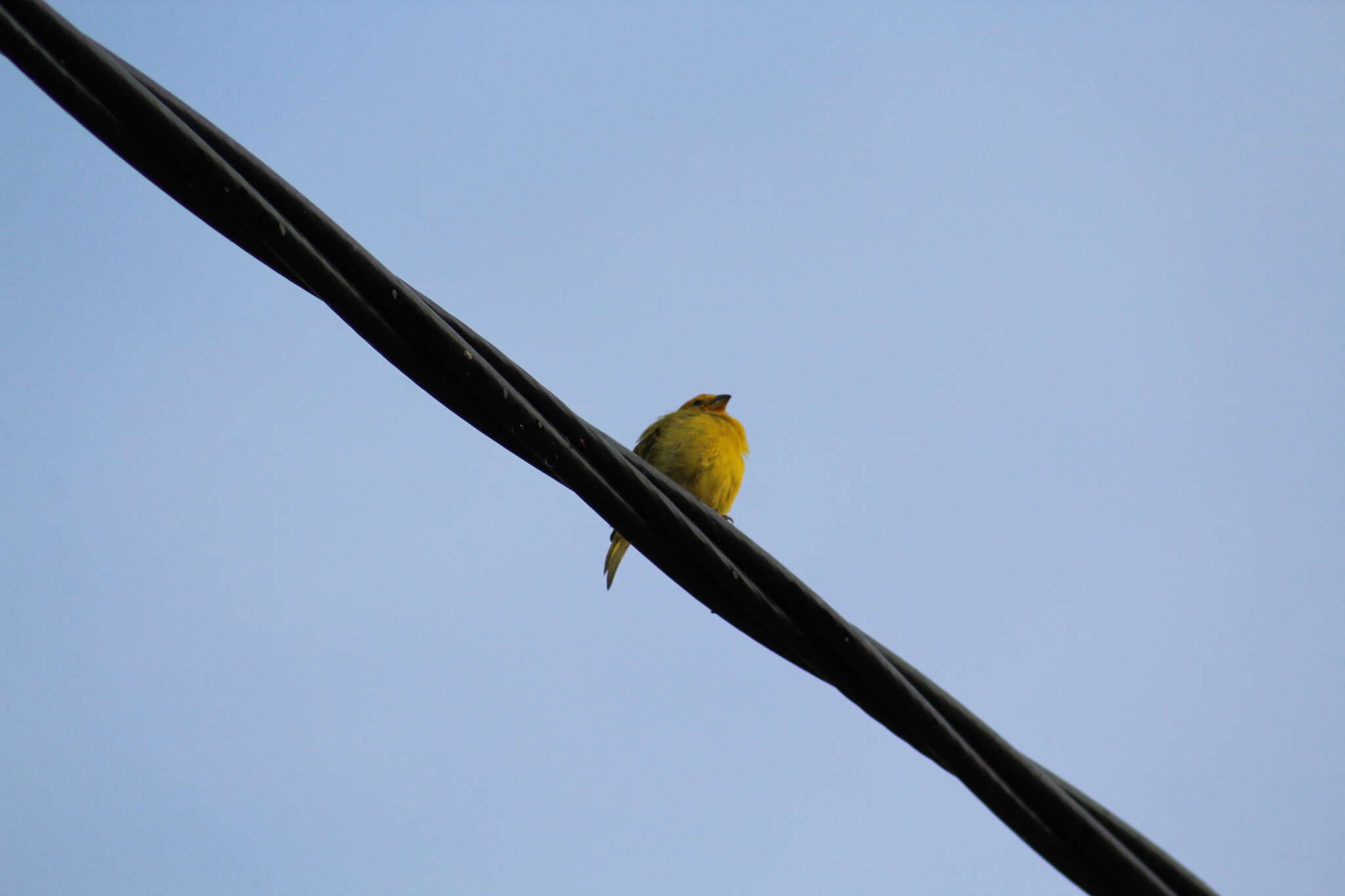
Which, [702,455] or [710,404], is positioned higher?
[710,404]

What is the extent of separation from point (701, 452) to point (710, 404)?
1.03m

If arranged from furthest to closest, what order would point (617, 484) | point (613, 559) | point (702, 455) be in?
point (613, 559) → point (702, 455) → point (617, 484)

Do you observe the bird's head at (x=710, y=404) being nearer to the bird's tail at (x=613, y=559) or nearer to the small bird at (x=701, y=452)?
the small bird at (x=701, y=452)

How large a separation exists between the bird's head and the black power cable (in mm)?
5179

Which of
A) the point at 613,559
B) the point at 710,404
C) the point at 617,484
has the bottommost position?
the point at 617,484

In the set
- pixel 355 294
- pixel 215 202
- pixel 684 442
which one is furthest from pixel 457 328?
pixel 684 442

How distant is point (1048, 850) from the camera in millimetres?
2312

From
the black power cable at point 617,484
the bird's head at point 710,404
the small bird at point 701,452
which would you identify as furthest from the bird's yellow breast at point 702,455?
the black power cable at point 617,484

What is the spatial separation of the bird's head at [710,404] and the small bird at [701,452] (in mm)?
266

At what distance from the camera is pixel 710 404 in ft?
25.3

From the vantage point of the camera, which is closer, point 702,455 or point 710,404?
point 702,455

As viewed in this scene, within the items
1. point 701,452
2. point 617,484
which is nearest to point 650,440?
point 701,452

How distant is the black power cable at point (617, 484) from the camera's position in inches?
79.4

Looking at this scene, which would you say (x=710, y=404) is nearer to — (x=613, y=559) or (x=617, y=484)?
(x=613, y=559)
